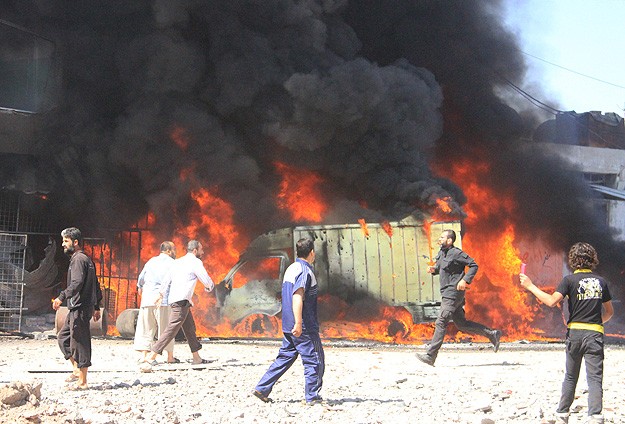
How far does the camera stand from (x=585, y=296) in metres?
6.10

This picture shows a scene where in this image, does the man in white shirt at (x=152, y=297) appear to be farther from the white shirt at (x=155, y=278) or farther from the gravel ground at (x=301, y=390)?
the gravel ground at (x=301, y=390)

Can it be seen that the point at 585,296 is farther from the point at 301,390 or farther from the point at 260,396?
the point at 301,390

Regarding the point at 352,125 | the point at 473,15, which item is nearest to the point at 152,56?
the point at 352,125

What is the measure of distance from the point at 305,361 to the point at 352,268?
8.30 metres

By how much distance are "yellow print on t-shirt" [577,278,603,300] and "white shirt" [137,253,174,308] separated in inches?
236

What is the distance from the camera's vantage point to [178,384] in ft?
28.3

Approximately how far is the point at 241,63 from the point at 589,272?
43.1 ft

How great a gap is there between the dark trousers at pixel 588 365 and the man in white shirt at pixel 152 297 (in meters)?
5.92

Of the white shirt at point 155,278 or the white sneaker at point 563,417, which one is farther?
the white shirt at point 155,278

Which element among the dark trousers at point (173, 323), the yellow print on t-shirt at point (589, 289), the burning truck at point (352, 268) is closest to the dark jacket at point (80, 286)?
the dark trousers at point (173, 323)

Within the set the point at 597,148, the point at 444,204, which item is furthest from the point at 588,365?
the point at 597,148

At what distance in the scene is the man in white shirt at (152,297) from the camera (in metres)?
10.6

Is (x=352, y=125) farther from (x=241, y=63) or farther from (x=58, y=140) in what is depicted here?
(x=58, y=140)

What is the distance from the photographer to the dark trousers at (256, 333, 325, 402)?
6.92 m
